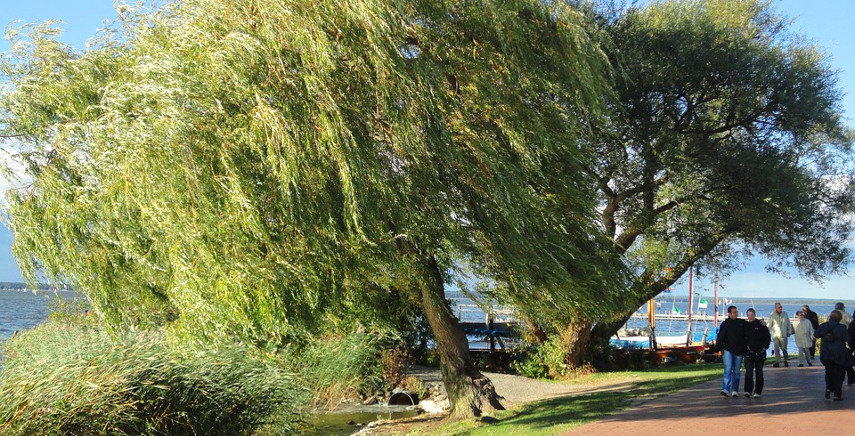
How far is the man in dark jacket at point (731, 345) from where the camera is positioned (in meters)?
13.3

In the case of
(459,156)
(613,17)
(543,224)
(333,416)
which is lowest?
(333,416)

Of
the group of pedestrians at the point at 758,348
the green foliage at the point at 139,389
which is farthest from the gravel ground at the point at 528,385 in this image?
the green foliage at the point at 139,389

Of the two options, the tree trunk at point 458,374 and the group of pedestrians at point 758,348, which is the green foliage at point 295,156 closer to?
the tree trunk at point 458,374

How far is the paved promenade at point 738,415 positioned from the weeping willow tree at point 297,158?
2.15 m

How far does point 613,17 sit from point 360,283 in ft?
37.1

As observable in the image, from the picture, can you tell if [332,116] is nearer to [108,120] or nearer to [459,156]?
[459,156]

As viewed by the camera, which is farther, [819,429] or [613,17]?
[613,17]

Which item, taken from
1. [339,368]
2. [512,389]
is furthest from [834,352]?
[339,368]

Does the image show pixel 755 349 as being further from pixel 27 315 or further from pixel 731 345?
pixel 27 315

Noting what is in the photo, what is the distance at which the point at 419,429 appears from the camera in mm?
14320

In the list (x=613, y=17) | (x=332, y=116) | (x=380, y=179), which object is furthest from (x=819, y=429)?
(x=613, y=17)

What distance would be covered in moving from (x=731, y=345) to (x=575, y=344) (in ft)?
31.2

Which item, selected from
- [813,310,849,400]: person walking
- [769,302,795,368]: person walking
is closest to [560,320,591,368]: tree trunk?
[769,302,795,368]: person walking

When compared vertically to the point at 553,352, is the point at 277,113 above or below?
above
